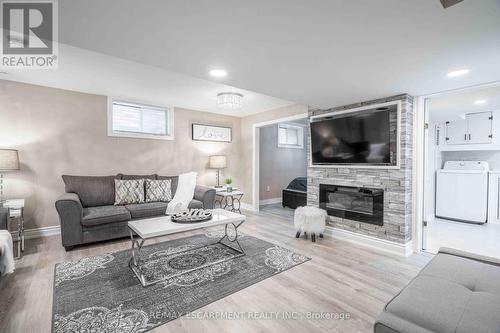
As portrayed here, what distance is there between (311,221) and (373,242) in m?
0.90

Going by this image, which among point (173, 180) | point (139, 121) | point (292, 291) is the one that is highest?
point (139, 121)

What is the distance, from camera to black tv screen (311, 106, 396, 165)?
321 centimetres

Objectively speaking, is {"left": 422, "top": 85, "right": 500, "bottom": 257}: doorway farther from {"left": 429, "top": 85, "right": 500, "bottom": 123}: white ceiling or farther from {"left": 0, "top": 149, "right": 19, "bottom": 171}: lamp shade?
{"left": 0, "top": 149, "right": 19, "bottom": 171}: lamp shade

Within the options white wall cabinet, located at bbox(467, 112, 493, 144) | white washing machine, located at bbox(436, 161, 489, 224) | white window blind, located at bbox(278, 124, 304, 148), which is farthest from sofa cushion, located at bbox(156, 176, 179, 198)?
white wall cabinet, located at bbox(467, 112, 493, 144)

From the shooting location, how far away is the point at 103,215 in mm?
3254

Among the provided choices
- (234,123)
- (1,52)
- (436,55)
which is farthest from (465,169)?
(1,52)

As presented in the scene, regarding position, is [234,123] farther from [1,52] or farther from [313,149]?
[1,52]

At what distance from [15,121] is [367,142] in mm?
5287

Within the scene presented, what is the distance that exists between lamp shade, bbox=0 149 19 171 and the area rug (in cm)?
157

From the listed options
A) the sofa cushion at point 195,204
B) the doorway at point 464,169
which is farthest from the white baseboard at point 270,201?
the doorway at point 464,169

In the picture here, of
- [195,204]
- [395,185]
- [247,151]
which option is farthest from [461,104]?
[195,204]

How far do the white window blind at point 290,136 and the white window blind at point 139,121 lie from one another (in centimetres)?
345

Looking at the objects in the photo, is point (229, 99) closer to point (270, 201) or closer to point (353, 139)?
point (353, 139)

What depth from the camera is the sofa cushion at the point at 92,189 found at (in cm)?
369
